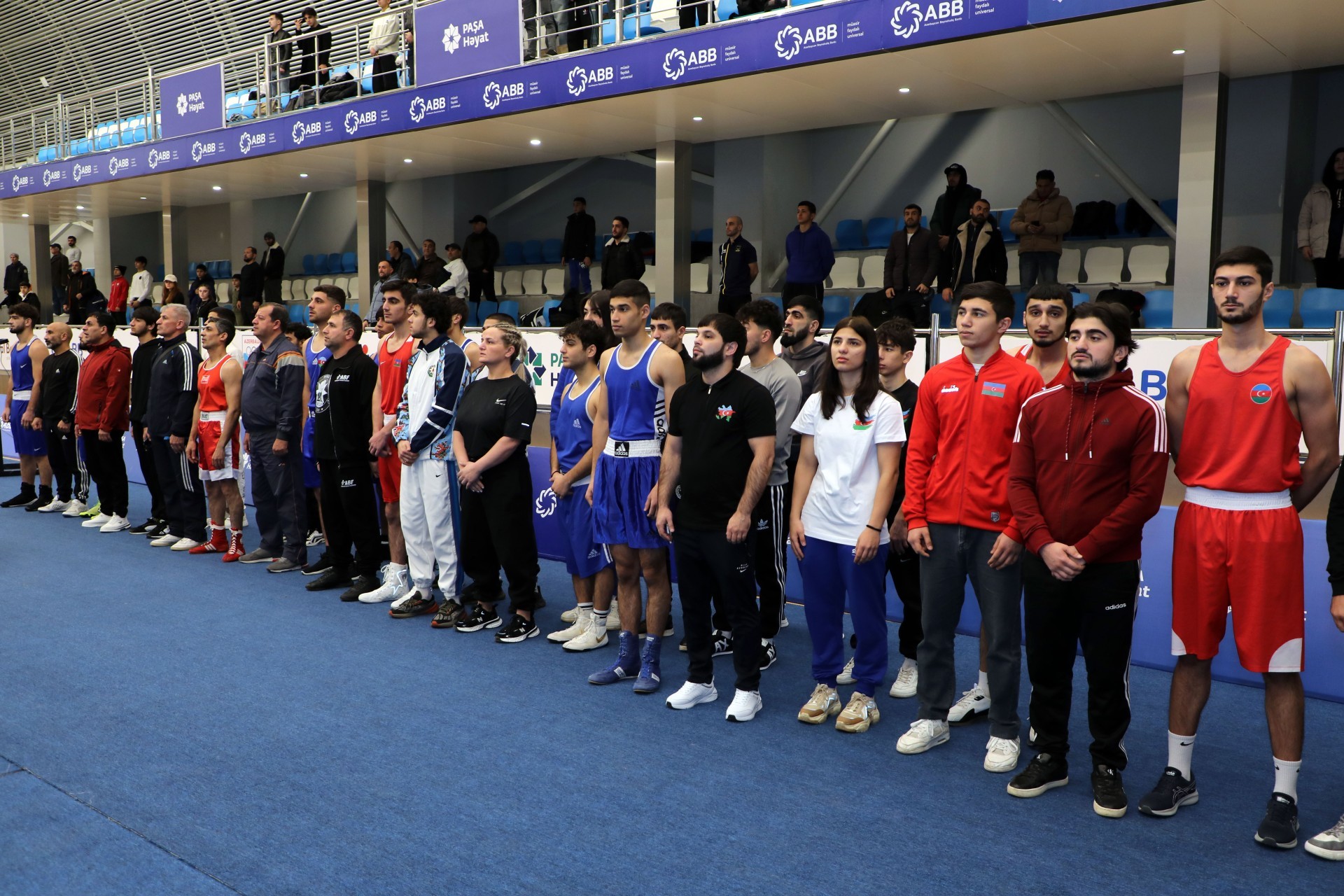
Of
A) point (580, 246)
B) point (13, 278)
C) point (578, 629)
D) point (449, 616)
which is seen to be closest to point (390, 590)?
point (449, 616)

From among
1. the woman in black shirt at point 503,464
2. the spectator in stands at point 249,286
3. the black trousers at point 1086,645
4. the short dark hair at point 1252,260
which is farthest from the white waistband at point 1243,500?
the spectator in stands at point 249,286

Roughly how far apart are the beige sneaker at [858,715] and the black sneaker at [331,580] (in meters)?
3.81

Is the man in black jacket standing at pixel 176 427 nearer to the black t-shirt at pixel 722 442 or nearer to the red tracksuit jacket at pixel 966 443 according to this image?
the black t-shirt at pixel 722 442

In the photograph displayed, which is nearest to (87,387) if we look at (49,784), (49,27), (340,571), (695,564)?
(340,571)

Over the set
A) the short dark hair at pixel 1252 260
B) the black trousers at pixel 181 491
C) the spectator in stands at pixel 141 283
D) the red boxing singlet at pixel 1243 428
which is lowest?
the black trousers at pixel 181 491

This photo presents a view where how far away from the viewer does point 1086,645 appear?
12.2 ft

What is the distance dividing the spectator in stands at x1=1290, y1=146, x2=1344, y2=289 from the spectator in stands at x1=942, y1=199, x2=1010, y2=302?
266 cm

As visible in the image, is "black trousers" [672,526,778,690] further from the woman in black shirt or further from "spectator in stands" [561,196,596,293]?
"spectator in stands" [561,196,596,293]

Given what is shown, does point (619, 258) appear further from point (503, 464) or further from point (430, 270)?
point (503, 464)

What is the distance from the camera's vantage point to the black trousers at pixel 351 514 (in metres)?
6.64

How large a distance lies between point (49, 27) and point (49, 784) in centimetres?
2673

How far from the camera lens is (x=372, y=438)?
6.36 meters

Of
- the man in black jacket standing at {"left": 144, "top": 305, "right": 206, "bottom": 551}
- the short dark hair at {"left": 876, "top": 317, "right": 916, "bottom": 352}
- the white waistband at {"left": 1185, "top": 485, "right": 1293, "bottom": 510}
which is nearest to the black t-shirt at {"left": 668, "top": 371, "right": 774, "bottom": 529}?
the short dark hair at {"left": 876, "top": 317, "right": 916, "bottom": 352}

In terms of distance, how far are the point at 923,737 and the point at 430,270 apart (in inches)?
470
